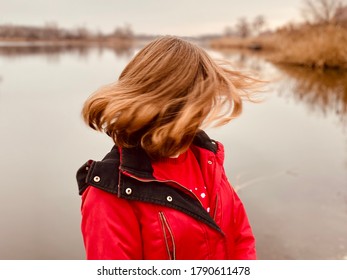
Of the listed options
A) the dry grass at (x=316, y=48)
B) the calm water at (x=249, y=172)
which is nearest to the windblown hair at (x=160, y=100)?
the calm water at (x=249, y=172)

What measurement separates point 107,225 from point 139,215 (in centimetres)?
10

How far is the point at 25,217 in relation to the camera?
3.34 m

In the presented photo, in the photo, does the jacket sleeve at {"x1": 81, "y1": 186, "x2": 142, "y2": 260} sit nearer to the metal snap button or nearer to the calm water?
the metal snap button

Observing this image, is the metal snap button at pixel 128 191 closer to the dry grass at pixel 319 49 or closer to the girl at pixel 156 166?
the girl at pixel 156 166

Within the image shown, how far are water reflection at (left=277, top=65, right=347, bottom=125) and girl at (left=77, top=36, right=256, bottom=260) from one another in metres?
6.18

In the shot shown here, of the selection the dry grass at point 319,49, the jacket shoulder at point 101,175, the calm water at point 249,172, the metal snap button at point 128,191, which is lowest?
the calm water at point 249,172

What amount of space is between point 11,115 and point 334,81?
27.9 feet

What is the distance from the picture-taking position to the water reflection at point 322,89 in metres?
7.97

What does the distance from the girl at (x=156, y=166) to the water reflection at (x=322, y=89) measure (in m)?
6.18

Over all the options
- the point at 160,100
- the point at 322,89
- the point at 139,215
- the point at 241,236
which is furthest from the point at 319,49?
the point at 139,215

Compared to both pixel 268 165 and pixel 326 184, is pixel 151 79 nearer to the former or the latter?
pixel 326 184

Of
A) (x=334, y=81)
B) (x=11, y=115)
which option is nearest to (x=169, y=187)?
(x=11, y=115)

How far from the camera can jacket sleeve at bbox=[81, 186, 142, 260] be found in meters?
1.00

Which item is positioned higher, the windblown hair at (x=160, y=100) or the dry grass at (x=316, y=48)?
the dry grass at (x=316, y=48)
